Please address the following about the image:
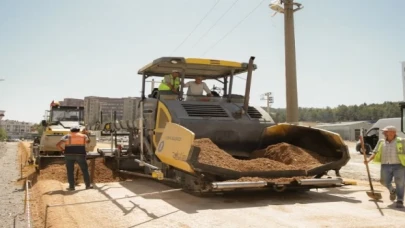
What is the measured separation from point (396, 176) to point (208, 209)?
3294 millimetres

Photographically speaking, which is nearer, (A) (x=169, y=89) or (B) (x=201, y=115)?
(B) (x=201, y=115)

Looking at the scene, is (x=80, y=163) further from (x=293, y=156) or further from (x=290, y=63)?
(x=290, y=63)

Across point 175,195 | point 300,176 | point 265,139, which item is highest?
point 265,139

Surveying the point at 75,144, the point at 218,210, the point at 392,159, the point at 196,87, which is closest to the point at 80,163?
the point at 75,144

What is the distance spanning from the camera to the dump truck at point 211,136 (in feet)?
20.1

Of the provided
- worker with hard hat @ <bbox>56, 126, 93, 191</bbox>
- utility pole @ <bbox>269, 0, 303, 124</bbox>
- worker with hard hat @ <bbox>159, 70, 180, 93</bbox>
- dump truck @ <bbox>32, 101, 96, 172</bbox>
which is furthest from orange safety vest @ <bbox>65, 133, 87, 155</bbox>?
utility pole @ <bbox>269, 0, 303, 124</bbox>

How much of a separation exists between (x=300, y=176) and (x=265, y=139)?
1565mm

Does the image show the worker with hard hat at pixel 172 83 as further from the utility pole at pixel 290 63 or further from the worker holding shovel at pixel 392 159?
the utility pole at pixel 290 63

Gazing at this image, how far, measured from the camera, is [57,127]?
1488cm

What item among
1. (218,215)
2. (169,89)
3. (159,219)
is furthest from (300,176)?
(169,89)

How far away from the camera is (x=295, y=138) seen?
26.6 ft

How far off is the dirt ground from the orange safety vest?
950 mm

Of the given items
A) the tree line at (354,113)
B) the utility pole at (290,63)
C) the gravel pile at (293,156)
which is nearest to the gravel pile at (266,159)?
the gravel pile at (293,156)

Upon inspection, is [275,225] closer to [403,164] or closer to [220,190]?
[220,190]
